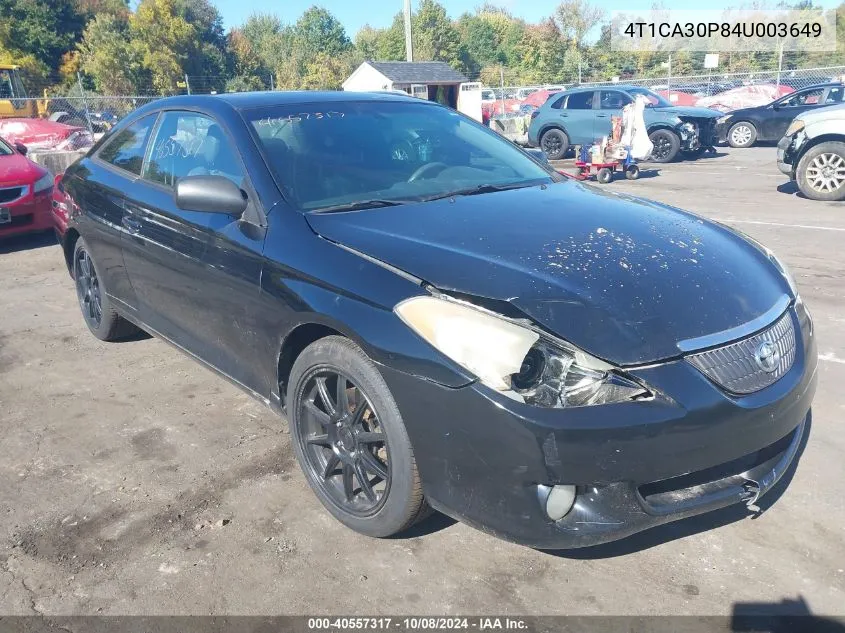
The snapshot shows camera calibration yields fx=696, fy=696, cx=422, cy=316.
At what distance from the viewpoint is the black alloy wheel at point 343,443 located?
8.40ft

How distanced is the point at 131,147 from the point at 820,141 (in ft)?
29.1

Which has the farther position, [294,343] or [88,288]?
[88,288]

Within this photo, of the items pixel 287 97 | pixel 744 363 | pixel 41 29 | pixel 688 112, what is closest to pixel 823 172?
pixel 688 112

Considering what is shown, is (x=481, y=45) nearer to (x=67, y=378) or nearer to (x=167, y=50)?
(x=167, y=50)

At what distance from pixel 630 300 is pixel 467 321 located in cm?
56

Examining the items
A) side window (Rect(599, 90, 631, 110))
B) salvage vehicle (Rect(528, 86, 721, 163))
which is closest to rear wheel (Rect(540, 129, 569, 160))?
salvage vehicle (Rect(528, 86, 721, 163))

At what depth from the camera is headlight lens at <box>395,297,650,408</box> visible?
2088 millimetres

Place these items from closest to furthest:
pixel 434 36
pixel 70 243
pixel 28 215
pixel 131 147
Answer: pixel 131 147, pixel 70 243, pixel 28 215, pixel 434 36

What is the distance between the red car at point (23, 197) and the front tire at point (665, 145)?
12076 mm

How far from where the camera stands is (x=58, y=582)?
2502mm

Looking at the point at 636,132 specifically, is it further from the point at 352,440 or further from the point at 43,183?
the point at 352,440

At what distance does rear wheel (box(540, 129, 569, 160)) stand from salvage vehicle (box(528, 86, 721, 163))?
2 centimetres

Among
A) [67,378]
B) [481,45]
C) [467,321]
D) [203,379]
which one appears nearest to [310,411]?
[467,321]

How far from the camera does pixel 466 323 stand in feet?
7.23
